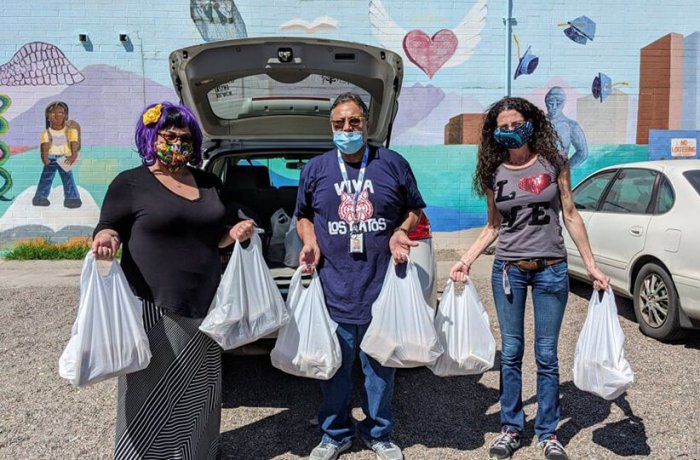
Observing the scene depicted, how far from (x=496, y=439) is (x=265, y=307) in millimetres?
1460

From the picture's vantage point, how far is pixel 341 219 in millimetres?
2719

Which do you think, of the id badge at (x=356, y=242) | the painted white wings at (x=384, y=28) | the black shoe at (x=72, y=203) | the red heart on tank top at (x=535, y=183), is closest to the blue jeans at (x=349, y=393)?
the id badge at (x=356, y=242)

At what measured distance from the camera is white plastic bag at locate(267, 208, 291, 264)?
4.07 meters

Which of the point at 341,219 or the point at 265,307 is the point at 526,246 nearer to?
the point at 341,219

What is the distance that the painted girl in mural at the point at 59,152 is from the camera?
9164mm

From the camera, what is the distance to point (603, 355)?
2.73 metres

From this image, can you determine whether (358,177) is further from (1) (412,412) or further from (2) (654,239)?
(2) (654,239)

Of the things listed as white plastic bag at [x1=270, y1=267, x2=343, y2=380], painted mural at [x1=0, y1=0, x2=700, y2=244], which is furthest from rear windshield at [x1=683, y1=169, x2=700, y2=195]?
painted mural at [x1=0, y1=0, x2=700, y2=244]

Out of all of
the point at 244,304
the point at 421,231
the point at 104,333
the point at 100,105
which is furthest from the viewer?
the point at 100,105

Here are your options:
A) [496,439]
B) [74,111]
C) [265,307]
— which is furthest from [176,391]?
[74,111]

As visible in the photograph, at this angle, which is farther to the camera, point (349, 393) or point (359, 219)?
point (349, 393)

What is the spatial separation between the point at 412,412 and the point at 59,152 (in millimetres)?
8165

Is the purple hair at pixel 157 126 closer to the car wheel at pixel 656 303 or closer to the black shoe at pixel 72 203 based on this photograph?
the car wheel at pixel 656 303

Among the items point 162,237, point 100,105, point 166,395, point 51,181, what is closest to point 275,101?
point 162,237
